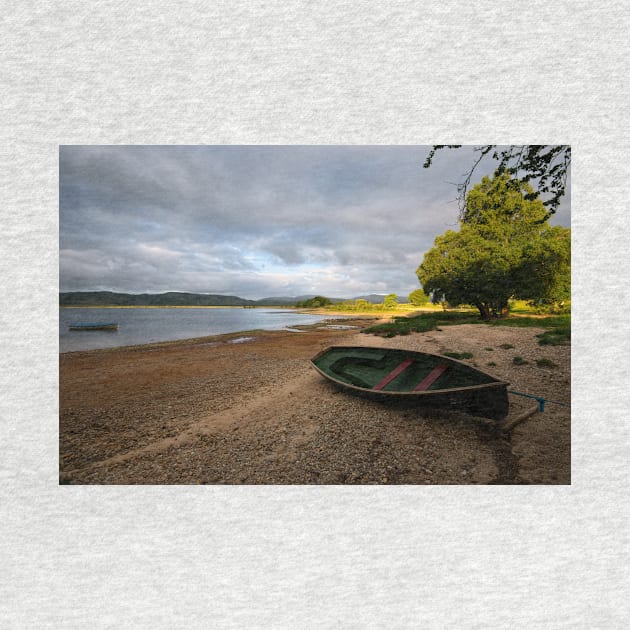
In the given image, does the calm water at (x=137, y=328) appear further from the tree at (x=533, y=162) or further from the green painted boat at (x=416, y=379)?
the tree at (x=533, y=162)

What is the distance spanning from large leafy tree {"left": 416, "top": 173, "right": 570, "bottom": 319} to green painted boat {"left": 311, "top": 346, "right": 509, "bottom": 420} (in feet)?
4.99

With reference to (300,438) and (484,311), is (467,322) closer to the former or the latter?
(484,311)

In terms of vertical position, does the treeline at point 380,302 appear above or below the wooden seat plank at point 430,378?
above

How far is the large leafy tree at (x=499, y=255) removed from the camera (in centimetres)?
245

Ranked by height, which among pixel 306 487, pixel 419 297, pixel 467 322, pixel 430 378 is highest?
pixel 419 297

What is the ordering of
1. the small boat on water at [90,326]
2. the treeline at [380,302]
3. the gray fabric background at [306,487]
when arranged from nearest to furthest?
the gray fabric background at [306,487] → the treeline at [380,302] → the small boat on water at [90,326]

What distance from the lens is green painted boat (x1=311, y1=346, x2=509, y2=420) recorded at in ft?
6.07

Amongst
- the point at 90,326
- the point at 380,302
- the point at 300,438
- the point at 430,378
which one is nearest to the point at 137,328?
the point at 90,326

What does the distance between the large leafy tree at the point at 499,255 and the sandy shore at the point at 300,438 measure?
153 cm

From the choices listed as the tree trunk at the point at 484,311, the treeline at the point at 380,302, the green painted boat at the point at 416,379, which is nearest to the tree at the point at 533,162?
the green painted boat at the point at 416,379

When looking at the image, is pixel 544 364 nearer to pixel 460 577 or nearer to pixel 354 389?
pixel 354 389

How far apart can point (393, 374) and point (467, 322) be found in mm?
6232

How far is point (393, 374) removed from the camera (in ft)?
8.95

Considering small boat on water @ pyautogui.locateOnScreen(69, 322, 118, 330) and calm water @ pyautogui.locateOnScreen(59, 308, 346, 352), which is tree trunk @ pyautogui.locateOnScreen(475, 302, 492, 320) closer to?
calm water @ pyautogui.locateOnScreen(59, 308, 346, 352)
